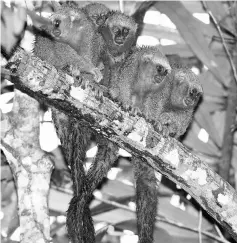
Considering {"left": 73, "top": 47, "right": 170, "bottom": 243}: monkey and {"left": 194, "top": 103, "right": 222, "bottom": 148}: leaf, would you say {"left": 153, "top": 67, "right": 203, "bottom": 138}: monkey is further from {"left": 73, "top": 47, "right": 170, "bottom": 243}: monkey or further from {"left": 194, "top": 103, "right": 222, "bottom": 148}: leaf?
{"left": 194, "top": 103, "right": 222, "bottom": 148}: leaf

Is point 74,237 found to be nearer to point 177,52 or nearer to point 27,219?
point 27,219

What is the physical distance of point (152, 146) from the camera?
119 inches

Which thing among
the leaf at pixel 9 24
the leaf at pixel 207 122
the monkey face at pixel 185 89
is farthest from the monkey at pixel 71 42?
the leaf at pixel 9 24

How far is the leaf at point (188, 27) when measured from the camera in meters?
4.95

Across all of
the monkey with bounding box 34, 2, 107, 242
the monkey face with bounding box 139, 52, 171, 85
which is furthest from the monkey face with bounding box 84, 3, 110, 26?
the monkey face with bounding box 139, 52, 171, 85

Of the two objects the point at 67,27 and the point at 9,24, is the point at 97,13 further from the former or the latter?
the point at 9,24

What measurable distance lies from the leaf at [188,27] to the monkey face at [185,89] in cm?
46

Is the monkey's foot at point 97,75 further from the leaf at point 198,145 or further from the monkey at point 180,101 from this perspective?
the leaf at point 198,145

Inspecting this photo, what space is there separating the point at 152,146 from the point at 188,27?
7.49 ft

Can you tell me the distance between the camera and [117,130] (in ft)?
9.75

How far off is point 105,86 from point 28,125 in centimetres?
73

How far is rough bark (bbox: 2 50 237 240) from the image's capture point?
9.36 ft

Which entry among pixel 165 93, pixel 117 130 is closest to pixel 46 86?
pixel 117 130

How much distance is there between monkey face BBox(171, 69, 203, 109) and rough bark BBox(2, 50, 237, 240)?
4.54 feet
